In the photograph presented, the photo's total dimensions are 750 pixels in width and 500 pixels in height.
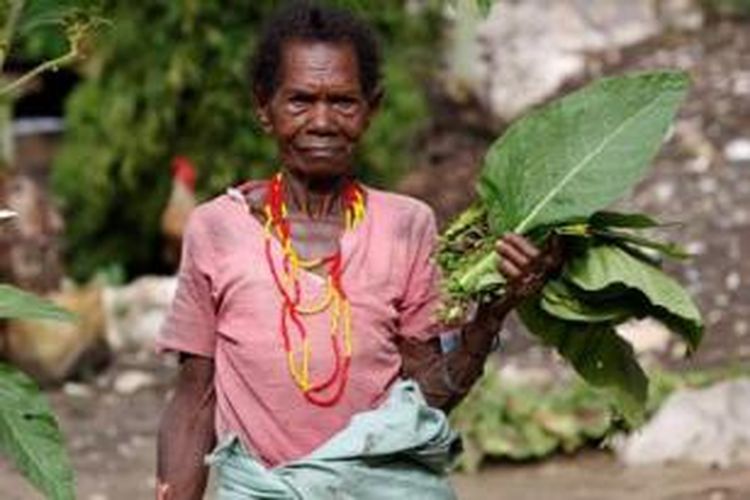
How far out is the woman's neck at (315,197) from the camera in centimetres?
380

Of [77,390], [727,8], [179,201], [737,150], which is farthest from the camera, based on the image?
[727,8]

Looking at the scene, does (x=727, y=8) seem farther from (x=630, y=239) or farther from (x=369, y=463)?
(x=369, y=463)

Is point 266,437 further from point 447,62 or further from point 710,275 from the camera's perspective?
point 447,62

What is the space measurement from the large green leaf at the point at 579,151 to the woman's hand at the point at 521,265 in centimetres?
8

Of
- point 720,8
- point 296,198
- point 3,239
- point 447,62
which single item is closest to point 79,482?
point 3,239

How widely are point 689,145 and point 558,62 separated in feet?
4.36

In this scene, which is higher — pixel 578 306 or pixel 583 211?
pixel 583 211

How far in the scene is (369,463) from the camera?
3648 mm

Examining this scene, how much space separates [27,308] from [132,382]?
18.7ft

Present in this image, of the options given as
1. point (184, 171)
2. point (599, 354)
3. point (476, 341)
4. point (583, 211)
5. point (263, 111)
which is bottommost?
point (184, 171)

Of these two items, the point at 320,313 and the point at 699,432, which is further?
the point at 699,432

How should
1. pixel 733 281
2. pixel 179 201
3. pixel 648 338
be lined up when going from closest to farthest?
1. pixel 648 338
2. pixel 733 281
3. pixel 179 201

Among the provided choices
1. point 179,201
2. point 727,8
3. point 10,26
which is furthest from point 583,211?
point 727,8

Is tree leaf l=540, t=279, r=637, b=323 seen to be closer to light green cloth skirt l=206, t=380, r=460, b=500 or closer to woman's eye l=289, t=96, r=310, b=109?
light green cloth skirt l=206, t=380, r=460, b=500
